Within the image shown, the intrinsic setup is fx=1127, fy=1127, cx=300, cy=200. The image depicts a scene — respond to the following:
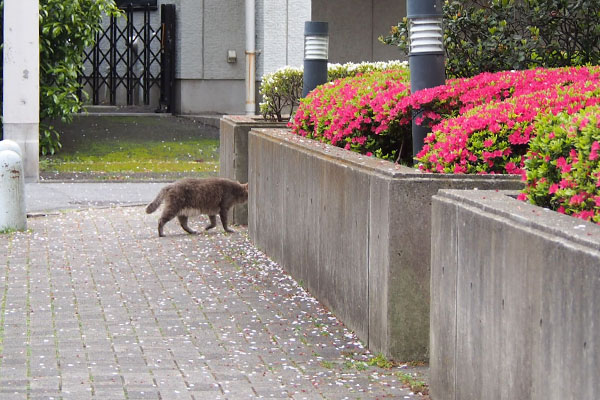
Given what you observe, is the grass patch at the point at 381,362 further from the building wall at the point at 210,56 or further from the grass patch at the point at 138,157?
the building wall at the point at 210,56

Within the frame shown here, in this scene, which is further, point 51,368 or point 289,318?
point 289,318

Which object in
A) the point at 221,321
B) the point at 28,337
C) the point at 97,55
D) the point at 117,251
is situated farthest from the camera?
the point at 97,55

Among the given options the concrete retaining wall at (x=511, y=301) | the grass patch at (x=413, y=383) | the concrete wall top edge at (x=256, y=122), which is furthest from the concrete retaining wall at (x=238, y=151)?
the concrete retaining wall at (x=511, y=301)

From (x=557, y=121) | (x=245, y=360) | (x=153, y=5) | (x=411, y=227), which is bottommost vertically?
(x=245, y=360)

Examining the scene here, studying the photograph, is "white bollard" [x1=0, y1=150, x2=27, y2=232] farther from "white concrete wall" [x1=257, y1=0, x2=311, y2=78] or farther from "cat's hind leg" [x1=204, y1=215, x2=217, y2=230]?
"white concrete wall" [x1=257, y1=0, x2=311, y2=78]

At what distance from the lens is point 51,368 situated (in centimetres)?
621

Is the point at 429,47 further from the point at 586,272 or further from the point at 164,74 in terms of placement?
the point at 164,74

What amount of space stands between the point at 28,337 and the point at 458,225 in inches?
119

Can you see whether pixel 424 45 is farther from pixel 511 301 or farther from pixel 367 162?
pixel 511 301

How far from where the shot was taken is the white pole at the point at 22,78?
15.9 meters

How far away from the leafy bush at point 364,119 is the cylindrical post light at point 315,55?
174cm

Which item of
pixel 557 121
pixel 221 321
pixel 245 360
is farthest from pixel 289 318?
pixel 557 121

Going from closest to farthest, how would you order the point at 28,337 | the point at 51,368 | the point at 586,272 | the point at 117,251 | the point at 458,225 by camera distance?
the point at 586,272 < the point at 458,225 < the point at 51,368 < the point at 28,337 < the point at 117,251

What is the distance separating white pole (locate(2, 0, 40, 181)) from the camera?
15898 mm
